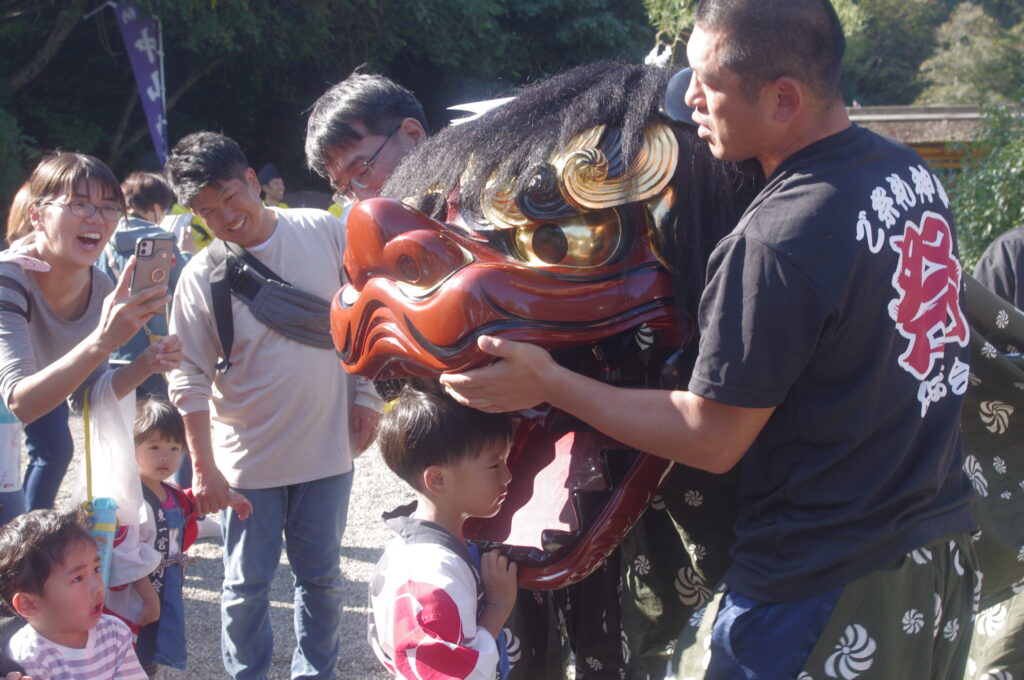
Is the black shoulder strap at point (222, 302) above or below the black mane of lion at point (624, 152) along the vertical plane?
below

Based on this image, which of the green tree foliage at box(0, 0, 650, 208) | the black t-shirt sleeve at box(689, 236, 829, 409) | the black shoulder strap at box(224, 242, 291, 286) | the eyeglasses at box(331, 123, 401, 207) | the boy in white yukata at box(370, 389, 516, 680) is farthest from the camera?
the green tree foliage at box(0, 0, 650, 208)

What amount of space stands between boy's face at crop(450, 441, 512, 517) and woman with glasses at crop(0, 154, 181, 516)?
4.09ft

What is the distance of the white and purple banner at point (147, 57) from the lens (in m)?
10.9

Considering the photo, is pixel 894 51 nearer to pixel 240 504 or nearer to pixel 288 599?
pixel 288 599

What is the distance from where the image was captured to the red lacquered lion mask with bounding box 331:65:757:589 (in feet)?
4.79

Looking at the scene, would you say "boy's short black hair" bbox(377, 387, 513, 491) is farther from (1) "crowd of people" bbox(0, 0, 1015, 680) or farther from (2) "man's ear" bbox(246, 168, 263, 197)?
(2) "man's ear" bbox(246, 168, 263, 197)

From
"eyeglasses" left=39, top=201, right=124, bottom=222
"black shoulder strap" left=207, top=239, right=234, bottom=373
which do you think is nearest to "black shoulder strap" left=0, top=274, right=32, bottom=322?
"eyeglasses" left=39, top=201, right=124, bottom=222

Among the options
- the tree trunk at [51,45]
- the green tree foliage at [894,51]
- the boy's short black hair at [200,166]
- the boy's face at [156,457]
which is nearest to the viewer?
the boy's short black hair at [200,166]

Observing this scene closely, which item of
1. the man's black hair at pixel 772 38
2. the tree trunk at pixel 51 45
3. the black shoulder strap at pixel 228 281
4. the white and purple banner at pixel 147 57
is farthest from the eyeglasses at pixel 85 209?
the tree trunk at pixel 51 45

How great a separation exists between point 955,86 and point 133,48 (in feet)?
71.4

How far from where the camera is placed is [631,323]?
150 cm

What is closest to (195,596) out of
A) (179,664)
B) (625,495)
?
(179,664)

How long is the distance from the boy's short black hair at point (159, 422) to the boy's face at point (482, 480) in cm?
185

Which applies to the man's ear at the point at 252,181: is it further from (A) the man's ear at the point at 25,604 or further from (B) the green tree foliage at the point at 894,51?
(B) the green tree foliage at the point at 894,51
